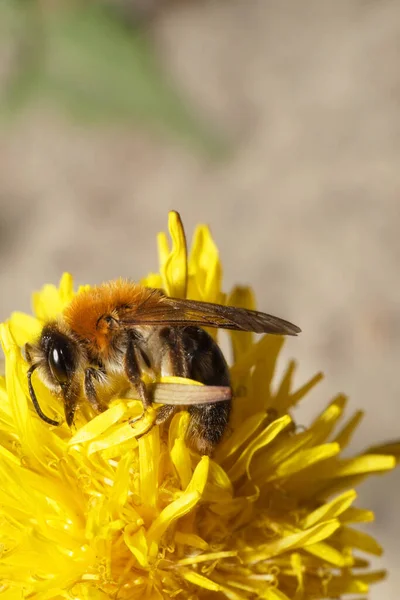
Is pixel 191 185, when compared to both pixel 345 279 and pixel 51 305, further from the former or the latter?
pixel 51 305

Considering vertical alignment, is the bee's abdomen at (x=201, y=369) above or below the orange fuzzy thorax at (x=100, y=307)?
below

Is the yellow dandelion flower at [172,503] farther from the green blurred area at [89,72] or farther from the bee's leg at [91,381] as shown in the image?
the green blurred area at [89,72]

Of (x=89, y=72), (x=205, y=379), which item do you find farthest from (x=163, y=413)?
(x=89, y=72)

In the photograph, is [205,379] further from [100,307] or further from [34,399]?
[34,399]

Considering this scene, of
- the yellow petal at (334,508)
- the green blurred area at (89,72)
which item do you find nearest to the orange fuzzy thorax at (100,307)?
the yellow petal at (334,508)

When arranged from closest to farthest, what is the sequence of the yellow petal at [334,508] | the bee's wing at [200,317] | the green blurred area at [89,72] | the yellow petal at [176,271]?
1. the bee's wing at [200,317]
2. the yellow petal at [334,508]
3. the yellow petal at [176,271]
4. the green blurred area at [89,72]

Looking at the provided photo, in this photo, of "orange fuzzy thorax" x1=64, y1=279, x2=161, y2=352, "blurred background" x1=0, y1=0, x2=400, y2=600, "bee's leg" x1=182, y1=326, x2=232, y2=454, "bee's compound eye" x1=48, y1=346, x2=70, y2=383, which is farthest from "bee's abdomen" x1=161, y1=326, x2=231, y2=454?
"blurred background" x1=0, y1=0, x2=400, y2=600
